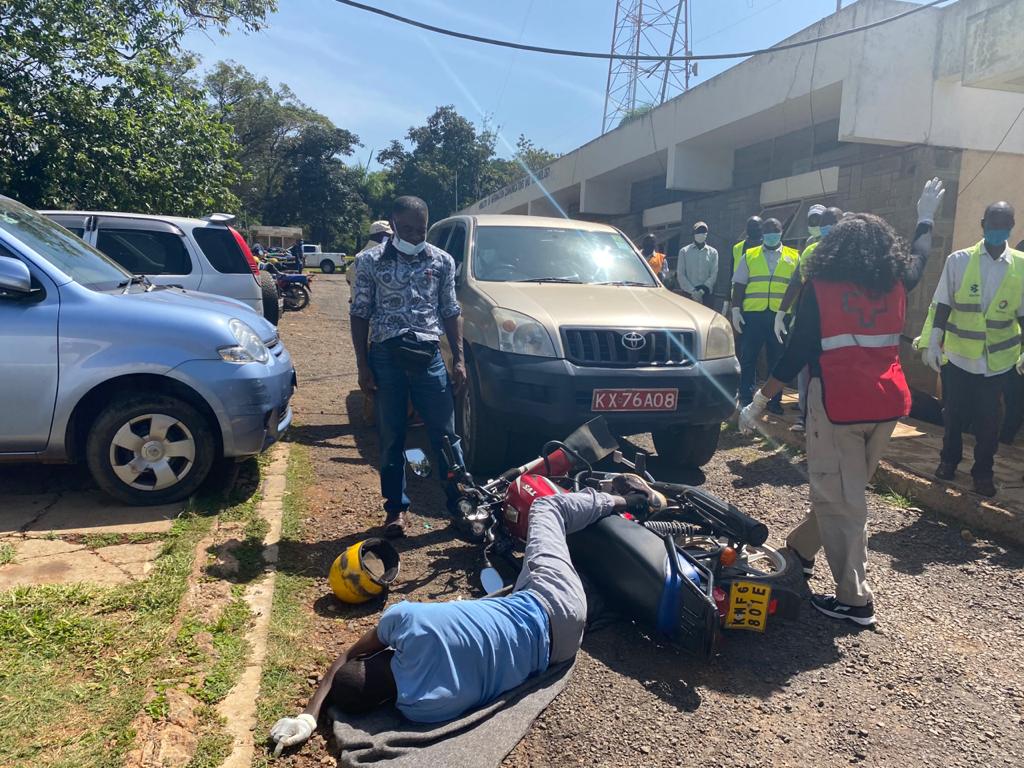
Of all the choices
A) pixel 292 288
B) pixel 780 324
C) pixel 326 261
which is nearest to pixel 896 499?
pixel 780 324

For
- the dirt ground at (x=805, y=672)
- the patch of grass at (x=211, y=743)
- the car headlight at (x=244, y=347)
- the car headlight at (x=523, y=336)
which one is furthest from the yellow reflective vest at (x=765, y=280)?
the patch of grass at (x=211, y=743)

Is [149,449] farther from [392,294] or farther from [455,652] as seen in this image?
[455,652]

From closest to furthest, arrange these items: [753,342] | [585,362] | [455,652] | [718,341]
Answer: [455,652]
[585,362]
[718,341]
[753,342]

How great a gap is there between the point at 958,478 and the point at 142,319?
5.52 metres

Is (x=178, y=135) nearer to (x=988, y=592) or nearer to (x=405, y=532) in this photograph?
(x=405, y=532)

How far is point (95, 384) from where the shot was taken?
4.00 metres

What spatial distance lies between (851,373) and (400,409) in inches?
90.3

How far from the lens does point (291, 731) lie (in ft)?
7.71

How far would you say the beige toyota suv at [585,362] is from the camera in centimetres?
446

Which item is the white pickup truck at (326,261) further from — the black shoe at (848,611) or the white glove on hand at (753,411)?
the black shoe at (848,611)

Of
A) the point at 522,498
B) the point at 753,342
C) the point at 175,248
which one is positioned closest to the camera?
the point at 522,498

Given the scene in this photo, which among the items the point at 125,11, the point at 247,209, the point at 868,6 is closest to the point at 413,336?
the point at 868,6

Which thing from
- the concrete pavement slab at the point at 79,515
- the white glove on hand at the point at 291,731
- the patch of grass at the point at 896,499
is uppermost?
the patch of grass at the point at 896,499

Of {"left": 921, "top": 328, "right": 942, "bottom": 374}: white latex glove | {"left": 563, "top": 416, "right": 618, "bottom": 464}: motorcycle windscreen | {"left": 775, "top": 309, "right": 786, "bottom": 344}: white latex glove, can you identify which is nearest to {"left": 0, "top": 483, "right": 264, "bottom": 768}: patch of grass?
{"left": 563, "top": 416, "right": 618, "bottom": 464}: motorcycle windscreen
